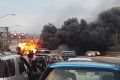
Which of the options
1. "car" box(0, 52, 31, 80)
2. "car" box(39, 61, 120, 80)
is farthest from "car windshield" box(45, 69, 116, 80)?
"car" box(0, 52, 31, 80)

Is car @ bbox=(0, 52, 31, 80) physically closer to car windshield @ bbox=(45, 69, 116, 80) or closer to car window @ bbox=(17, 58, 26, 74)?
car window @ bbox=(17, 58, 26, 74)

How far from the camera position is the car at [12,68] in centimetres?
1048

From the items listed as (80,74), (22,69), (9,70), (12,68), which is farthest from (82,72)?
(22,69)

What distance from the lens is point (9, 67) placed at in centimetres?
1088

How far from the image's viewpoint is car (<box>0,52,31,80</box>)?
413 inches

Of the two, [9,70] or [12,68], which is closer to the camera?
[9,70]

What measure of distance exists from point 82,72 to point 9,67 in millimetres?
3165

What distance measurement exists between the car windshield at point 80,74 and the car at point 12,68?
2313 millimetres

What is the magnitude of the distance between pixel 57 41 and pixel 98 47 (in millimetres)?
10341

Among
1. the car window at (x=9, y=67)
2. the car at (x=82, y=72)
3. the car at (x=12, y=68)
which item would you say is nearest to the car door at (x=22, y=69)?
the car at (x=12, y=68)

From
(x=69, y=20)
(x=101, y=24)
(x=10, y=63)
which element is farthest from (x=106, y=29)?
(x=10, y=63)

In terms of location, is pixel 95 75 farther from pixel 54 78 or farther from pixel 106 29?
pixel 106 29

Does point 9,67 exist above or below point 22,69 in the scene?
above

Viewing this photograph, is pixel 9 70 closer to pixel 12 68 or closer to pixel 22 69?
pixel 12 68
